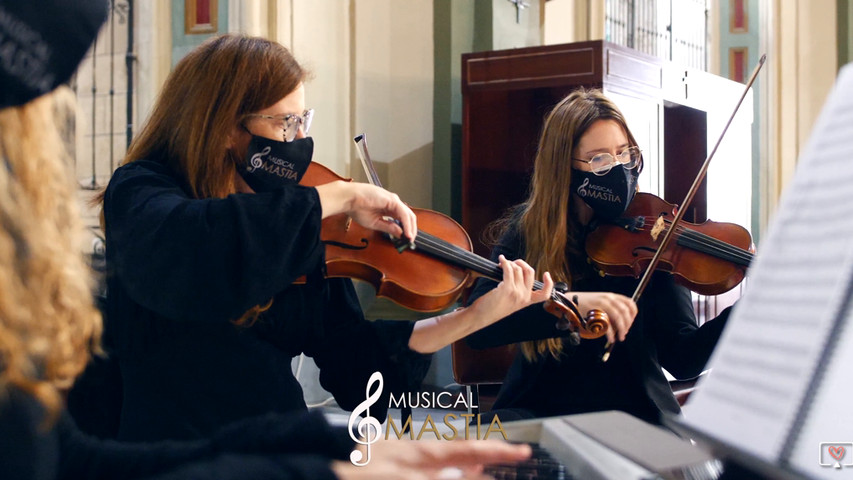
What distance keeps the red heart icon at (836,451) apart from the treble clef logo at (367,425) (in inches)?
14.8

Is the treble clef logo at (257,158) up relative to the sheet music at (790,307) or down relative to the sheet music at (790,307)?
up

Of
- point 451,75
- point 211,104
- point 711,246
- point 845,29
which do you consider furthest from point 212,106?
point 845,29

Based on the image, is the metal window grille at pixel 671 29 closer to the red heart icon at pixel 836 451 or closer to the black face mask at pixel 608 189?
the black face mask at pixel 608 189

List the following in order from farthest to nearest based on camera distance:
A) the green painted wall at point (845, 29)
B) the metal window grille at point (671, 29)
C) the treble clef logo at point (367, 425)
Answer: the metal window grille at point (671, 29)
the green painted wall at point (845, 29)
the treble clef logo at point (367, 425)

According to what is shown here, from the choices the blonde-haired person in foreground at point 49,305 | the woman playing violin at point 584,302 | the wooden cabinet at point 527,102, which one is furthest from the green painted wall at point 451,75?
the blonde-haired person in foreground at point 49,305

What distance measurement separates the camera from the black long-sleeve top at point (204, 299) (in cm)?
97

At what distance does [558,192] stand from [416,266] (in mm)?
390

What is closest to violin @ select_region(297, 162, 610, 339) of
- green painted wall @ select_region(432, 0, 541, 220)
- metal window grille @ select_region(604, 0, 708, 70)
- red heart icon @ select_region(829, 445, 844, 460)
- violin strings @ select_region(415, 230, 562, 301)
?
violin strings @ select_region(415, 230, 562, 301)

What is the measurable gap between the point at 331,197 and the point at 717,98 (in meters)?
3.12

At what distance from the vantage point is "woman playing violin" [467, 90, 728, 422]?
1.50m

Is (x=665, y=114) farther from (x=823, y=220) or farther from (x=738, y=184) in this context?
(x=823, y=220)

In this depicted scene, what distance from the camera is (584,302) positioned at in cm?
A: 144

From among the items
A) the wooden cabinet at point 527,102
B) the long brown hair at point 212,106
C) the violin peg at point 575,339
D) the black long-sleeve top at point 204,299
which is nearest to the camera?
the black long-sleeve top at point 204,299

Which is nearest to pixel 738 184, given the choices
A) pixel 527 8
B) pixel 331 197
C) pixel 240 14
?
pixel 527 8
